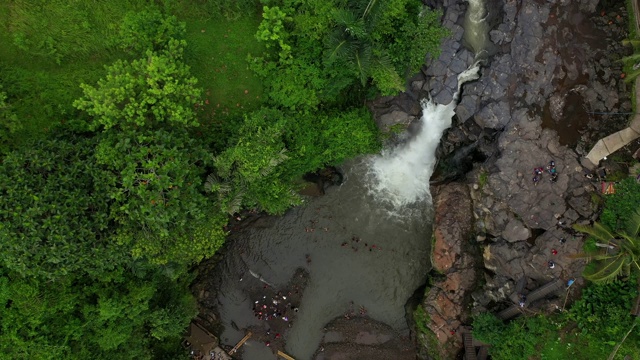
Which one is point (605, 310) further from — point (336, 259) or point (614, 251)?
point (336, 259)

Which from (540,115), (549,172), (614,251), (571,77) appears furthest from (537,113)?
(614,251)

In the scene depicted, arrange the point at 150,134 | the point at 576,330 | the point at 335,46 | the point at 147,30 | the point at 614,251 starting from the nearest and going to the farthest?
the point at 150,134 < the point at 335,46 < the point at 147,30 < the point at 614,251 < the point at 576,330

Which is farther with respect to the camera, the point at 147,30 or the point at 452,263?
the point at 452,263

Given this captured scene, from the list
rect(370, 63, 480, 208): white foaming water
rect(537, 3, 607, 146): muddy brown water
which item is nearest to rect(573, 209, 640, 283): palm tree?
rect(537, 3, 607, 146): muddy brown water

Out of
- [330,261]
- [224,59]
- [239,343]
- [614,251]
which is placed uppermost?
[224,59]

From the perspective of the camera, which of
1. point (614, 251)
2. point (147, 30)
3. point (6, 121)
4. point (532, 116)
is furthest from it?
point (532, 116)

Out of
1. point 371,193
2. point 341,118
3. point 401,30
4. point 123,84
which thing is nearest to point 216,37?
point 123,84

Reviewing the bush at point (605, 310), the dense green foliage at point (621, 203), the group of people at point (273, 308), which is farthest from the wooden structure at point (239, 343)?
the dense green foliage at point (621, 203)
